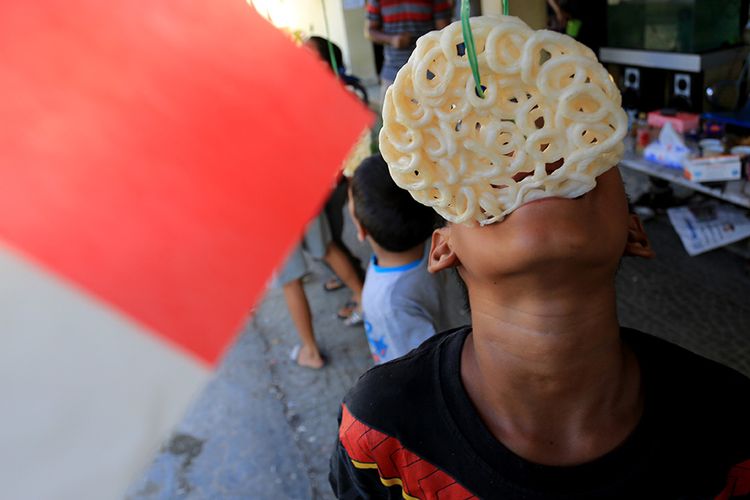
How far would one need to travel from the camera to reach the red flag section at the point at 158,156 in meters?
3.01

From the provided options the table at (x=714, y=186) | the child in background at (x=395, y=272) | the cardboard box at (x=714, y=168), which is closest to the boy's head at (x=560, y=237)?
the child in background at (x=395, y=272)

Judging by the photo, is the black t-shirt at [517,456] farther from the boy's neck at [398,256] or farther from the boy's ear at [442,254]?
the boy's neck at [398,256]


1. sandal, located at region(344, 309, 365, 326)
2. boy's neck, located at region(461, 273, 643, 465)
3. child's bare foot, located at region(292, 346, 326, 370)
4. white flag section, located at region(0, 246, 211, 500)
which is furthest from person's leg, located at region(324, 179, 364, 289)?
boy's neck, located at region(461, 273, 643, 465)

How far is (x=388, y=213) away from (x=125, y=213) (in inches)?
73.6

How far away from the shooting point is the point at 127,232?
10.5 ft

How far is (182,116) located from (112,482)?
241 cm

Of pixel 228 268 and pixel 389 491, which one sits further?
pixel 228 268

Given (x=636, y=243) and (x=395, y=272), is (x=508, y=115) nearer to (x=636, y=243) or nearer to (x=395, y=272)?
(x=636, y=243)

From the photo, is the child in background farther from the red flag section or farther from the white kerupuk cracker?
the red flag section

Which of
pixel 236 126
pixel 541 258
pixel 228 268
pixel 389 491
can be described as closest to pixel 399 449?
pixel 389 491

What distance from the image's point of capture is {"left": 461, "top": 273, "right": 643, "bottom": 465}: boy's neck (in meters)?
0.90

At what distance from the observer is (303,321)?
317 cm

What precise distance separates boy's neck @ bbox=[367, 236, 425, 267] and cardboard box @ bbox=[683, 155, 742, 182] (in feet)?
6.08

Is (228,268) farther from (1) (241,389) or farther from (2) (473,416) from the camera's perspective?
(2) (473,416)
